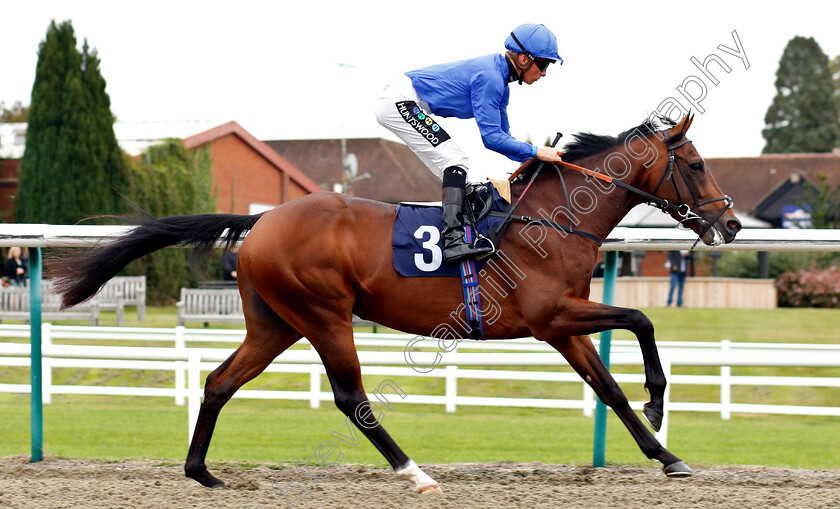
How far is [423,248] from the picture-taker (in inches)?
153

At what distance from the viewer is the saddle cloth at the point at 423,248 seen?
12.8 ft

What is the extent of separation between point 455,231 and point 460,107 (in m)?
0.66

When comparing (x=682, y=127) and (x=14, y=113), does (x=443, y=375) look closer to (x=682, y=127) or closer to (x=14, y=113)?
(x=682, y=127)

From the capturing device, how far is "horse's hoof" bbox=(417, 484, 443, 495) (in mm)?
3746

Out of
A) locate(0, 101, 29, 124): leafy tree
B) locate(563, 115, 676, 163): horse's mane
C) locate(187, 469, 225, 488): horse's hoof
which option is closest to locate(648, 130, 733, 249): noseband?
locate(563, 115, 676, 163): horse's mane

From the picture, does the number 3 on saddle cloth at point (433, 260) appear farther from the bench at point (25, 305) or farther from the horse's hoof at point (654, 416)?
the bench at point (25, 305)

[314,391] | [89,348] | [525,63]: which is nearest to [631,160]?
[525,63]

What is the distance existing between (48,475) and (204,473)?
0.83 m

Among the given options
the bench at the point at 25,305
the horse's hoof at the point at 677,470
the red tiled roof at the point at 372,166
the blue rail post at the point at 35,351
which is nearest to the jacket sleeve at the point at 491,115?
the horse's hoof at the point at 677,470

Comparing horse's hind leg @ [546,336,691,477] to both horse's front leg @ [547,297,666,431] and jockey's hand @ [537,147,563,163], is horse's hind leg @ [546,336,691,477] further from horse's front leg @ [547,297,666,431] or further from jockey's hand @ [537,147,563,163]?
jockey's hand @ [537,147,563,163]

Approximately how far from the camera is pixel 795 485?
3979 mm

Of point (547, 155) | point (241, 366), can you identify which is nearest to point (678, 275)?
point (547, 155)

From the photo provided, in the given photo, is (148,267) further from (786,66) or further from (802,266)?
(786,66)

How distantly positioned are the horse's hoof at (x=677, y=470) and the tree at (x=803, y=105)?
165 ft
